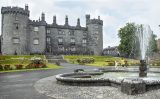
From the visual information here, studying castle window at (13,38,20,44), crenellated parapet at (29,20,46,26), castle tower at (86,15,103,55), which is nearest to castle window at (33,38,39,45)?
crenellated parapet at (29,20,46,26)

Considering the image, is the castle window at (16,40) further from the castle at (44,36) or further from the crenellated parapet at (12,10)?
the crenellated parapet at (12,10)

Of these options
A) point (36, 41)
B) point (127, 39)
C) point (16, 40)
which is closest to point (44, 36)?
point (36, 41)

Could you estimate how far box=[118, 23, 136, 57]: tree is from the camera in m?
82.8

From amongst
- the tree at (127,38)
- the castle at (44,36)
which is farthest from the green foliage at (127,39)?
the castle at (44,36)

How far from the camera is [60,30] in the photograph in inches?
3602

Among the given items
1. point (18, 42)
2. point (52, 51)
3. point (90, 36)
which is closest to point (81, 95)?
point (18, 42)

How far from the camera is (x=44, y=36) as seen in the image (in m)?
86.0

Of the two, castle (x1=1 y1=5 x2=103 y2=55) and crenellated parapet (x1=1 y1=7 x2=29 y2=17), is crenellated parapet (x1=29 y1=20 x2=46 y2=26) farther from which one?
crenellated parapet (x1=1 y1=7 x2=29 y2=17)

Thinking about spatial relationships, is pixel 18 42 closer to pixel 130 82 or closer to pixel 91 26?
pixel 91 26

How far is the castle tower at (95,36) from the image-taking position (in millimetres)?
94875

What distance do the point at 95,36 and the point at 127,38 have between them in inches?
570

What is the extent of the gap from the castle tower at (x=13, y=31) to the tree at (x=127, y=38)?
29127 millimetres

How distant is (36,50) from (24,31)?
701cm

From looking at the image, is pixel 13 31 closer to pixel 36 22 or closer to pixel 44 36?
pixel 36 22
